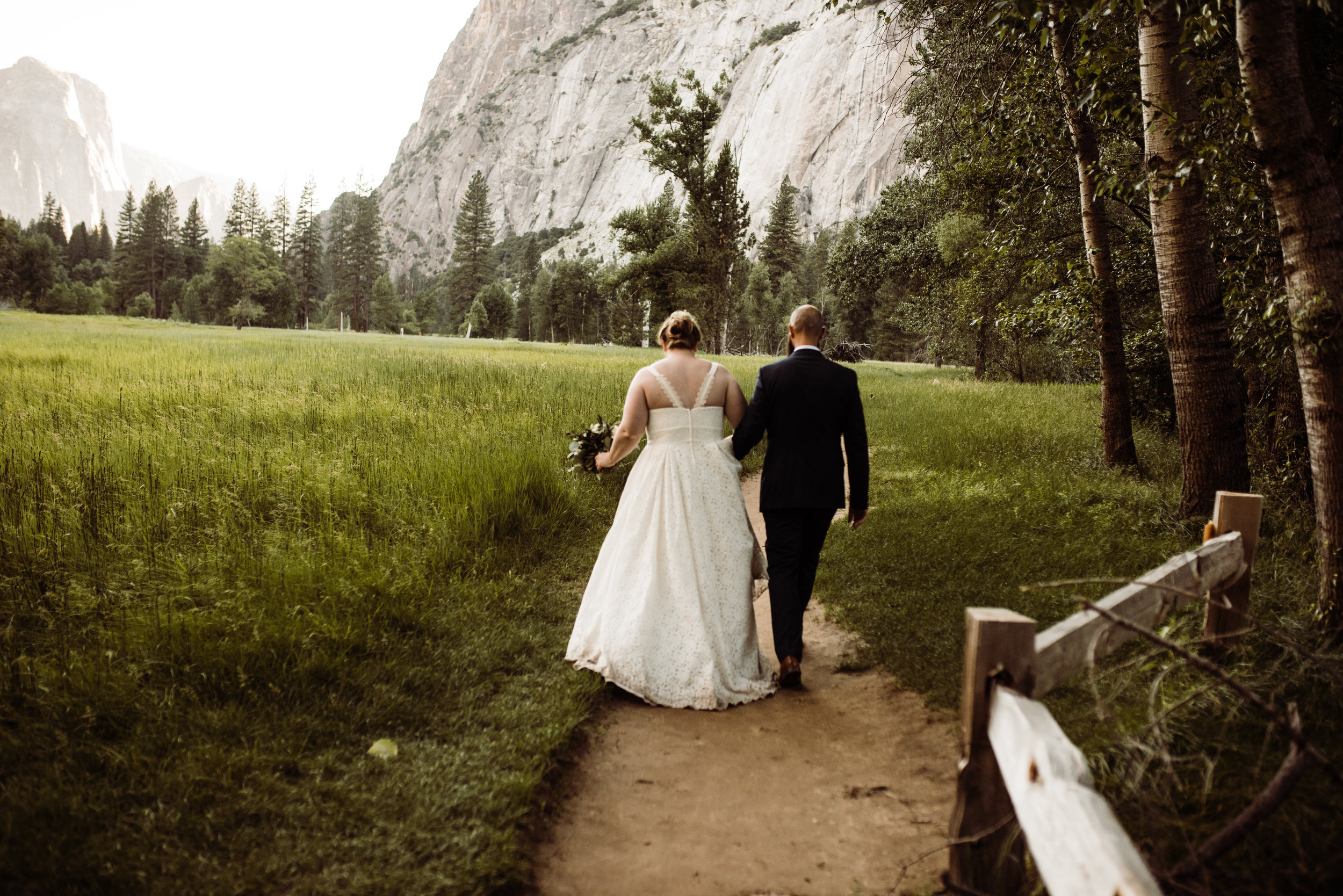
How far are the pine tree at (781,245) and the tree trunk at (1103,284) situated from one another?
76933 mm

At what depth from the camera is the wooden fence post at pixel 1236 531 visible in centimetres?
375

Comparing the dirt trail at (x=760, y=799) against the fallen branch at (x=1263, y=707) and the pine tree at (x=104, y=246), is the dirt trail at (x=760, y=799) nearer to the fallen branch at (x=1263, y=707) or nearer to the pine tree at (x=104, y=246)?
the fallen branch at (x=1263, y=707)

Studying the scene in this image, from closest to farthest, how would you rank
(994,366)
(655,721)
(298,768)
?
(298,768)
(655,721)
(994,366)

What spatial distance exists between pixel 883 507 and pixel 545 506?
4.15 m

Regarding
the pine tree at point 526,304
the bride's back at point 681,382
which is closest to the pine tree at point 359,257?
the pine tree at point 526,304

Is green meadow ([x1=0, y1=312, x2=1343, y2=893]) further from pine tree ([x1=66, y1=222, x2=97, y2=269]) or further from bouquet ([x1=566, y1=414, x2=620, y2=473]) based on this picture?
→ pine tree ([x1=66, y1=222, x2=97, y2=269])

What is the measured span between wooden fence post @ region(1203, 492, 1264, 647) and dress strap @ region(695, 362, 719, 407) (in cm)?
285

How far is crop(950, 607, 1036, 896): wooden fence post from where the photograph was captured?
82.2 inches

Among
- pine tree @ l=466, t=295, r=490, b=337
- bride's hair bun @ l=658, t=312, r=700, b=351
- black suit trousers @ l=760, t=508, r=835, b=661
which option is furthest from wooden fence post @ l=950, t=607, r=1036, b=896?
pine tree @ l=466, t=295, r=490, b=337

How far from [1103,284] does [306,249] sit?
315 ft

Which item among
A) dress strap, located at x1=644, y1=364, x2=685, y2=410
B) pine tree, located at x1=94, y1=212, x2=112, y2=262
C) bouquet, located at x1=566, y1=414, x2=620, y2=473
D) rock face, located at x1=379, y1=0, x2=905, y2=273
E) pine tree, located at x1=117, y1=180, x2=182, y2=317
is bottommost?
bouquet, located at x1=566, y1=414, x2=620, y2=473

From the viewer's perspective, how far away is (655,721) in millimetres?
4398

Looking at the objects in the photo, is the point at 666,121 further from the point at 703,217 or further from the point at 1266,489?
the point at 1266,489

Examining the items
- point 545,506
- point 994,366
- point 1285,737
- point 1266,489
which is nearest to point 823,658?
point 1285,737
